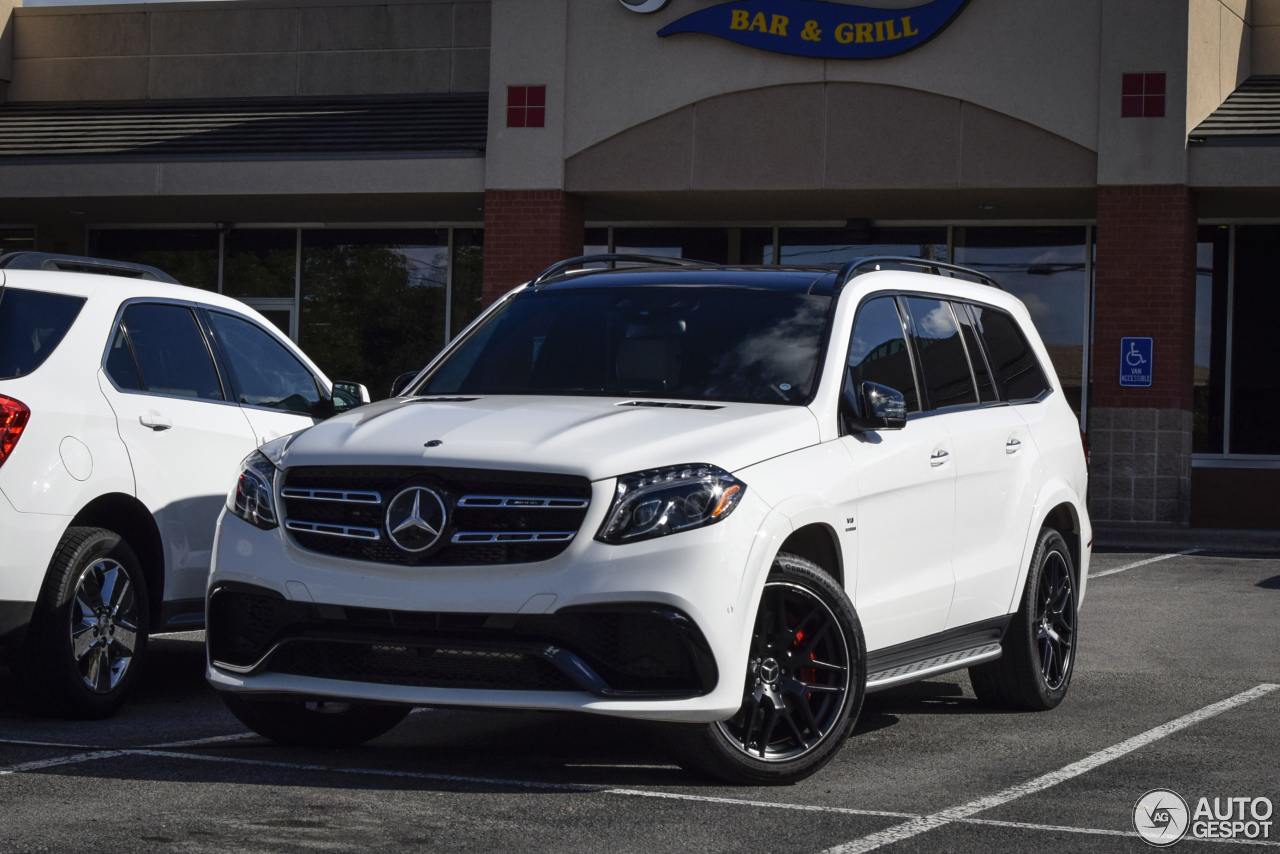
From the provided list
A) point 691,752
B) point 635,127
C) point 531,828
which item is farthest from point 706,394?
point 635,127

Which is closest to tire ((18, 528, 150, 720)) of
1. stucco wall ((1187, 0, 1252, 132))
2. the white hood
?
the white hood

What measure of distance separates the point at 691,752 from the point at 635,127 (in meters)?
15.1

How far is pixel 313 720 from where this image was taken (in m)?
6.24

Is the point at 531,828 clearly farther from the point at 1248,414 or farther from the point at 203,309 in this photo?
the point at 1248,414

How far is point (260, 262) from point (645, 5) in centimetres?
715

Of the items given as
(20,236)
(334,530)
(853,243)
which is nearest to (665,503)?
(334,530)

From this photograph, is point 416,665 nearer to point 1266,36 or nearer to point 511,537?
point 511,537

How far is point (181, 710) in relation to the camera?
7320 millimetres

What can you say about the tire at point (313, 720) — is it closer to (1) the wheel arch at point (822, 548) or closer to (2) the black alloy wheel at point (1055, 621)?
(1) the wheel arch at point (822, 548)

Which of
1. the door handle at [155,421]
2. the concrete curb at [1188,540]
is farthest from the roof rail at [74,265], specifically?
the concrete curb at [1188,540]

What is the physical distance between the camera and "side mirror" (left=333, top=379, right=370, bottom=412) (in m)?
8.44

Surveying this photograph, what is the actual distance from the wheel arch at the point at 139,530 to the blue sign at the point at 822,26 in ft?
44.1

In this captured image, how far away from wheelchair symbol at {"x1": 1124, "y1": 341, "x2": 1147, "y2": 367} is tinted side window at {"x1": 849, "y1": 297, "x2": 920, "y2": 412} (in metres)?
12.2

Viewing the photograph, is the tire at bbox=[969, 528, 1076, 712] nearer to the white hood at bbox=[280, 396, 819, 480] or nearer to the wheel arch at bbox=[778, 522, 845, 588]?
the wheel arch at bbox=[778, 522, 845, 588]
